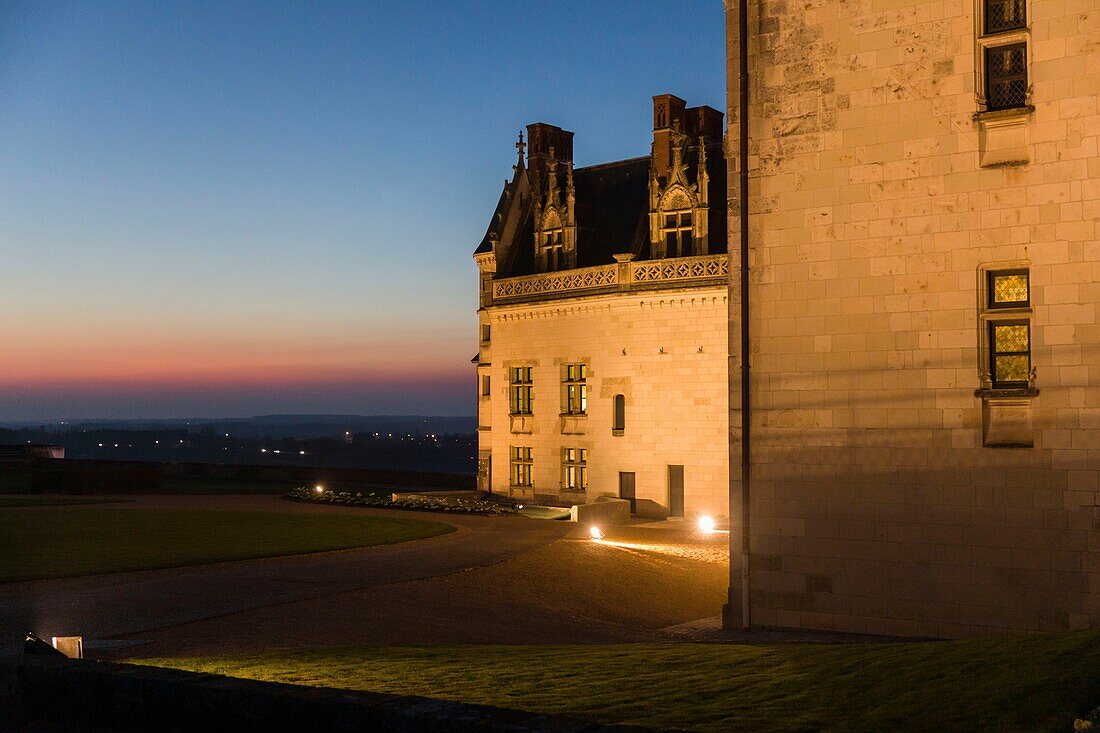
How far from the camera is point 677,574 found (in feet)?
72.0

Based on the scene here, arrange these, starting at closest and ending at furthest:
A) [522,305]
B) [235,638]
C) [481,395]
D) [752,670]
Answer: [752,670], [235,638], [522,305], [481,395]

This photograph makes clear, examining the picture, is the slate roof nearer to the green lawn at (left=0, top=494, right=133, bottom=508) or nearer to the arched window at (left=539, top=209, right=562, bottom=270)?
the arched window at (left=539, top=209, right=562, bottom=270)

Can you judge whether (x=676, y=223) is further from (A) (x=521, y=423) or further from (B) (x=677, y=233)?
(A) (x=521, y=423)

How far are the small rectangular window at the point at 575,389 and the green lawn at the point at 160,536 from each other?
941 centimetres

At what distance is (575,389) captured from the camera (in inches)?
1556

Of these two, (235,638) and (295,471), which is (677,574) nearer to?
(235,638)

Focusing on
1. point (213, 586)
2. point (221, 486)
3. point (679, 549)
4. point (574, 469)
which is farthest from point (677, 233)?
point (221, 486)

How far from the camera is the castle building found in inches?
1406

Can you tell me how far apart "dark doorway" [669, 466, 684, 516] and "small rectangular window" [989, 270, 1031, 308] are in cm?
2193

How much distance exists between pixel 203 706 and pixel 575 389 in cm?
3247

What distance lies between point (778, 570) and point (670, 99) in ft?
82.0

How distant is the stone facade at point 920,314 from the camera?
550 inches

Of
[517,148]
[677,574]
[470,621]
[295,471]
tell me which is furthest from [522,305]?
[470,621]

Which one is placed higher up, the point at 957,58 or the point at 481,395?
the point at 957,58
